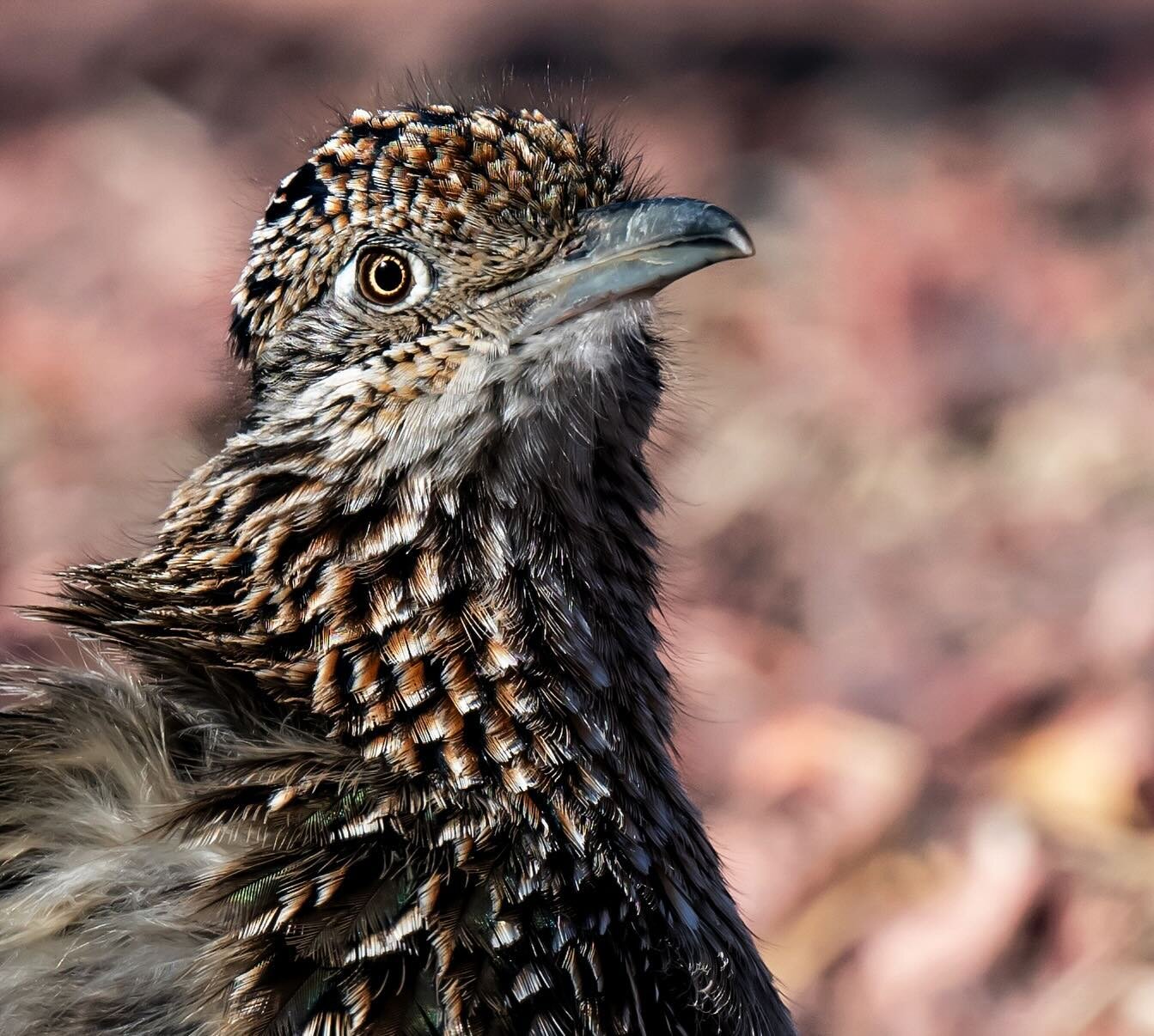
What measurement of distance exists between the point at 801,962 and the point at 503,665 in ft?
6.98

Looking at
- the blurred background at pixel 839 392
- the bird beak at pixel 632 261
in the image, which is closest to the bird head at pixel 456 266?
the bird beak at pixel 632 261

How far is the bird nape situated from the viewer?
2549 millimetres

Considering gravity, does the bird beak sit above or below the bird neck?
above

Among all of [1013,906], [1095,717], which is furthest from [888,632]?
[1013,906]

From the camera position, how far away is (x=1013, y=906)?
4.49 metres

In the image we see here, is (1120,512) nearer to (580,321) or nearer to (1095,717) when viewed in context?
(1095,717)

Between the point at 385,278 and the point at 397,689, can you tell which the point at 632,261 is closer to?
the point at 385,278

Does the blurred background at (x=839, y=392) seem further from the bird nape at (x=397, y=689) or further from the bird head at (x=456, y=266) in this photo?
the bird nape at (x=397, y=689)

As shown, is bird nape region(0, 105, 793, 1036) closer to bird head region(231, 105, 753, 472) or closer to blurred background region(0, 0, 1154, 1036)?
bird head region(231, 105, 753, 472)

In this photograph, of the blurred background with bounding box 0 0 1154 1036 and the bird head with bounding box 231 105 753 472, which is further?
the blurred background with bounding box 0 0 1154 1036

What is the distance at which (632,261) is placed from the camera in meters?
2.75

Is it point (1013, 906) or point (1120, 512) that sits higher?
point (1120, 512)

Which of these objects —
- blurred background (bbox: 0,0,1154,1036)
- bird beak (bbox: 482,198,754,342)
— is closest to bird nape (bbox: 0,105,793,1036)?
bird beak (bbox: 482,198,754,342)

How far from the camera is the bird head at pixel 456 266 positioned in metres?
2.73
